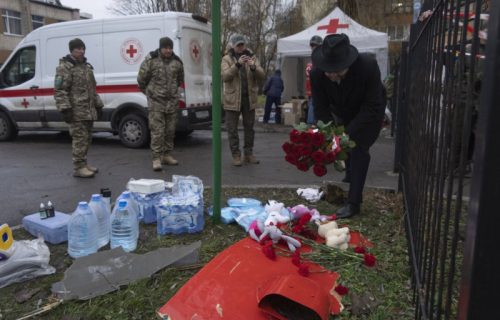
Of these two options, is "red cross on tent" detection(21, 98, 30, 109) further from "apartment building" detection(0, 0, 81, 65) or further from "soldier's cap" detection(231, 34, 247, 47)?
"apartment building" detection(0, 0, 81, 65)

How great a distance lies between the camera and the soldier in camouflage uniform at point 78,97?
5.51 meters

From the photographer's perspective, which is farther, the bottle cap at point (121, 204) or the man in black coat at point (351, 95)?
the man in black coat at point (351, 95)

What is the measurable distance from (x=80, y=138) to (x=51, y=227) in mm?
2769

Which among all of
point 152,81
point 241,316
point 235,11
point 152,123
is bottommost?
point 241,316

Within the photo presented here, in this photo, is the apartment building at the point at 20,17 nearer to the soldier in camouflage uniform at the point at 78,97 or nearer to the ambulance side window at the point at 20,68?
the ambulance side window at the point at 20,68

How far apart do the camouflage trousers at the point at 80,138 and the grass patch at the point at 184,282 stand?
238cm

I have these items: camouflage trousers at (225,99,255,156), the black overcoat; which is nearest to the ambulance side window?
camouflage trousers at (225,99,255,156)

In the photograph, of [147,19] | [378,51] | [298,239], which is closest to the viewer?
[298,239]

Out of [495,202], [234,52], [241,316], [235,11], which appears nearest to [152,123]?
[234,52]

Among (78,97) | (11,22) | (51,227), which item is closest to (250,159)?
(78,97)

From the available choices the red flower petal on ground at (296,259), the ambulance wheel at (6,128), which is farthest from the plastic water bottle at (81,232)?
the ambulance wheel at (6,128)

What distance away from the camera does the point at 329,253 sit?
9.64 ft

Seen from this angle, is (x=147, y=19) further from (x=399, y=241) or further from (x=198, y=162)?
(x=399, y=241)

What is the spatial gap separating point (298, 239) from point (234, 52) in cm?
373
